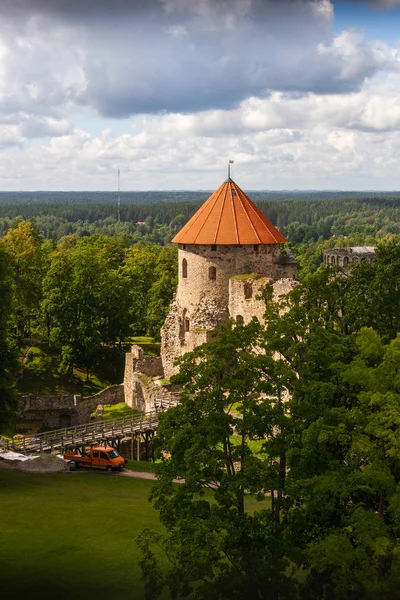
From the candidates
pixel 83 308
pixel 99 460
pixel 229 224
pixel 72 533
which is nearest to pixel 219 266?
pixel 229 224

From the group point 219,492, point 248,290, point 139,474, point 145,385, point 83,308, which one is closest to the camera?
point 219,492

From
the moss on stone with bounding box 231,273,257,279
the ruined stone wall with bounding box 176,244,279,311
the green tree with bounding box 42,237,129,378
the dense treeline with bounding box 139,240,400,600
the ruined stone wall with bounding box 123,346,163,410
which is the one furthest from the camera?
the green tree with bounding box 42,237,129,378

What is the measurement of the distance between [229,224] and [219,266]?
256 centimetres

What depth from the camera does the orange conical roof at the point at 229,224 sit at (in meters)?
41.1

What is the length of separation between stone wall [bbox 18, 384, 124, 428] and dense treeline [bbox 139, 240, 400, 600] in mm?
23942

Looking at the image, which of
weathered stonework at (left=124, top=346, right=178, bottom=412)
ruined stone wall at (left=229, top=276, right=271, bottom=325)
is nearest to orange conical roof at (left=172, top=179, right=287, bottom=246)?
ruined stone wall at (left=229, top=276, right=271, bottom=325)

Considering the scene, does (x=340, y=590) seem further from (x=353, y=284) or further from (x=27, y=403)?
(x=27, y=403)

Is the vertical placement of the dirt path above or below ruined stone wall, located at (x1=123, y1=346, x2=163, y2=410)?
→ below

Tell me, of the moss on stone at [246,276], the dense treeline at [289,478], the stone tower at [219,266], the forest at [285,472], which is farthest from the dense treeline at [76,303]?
the dense treeline at [289,478]

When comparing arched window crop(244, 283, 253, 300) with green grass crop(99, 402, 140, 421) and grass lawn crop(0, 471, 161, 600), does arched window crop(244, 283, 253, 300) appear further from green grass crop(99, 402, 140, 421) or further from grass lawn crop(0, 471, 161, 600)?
grass lawn crop(0, 471, 161, 600)

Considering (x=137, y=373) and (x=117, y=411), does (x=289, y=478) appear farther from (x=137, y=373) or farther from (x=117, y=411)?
(x=137, y=373)

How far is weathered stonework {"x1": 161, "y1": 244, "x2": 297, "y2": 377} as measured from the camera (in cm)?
4028

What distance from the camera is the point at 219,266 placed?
41438 mm

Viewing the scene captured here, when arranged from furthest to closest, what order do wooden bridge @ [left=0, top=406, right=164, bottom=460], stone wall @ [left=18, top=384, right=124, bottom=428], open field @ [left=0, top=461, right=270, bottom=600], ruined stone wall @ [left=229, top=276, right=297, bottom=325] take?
stone wall @ [left=18, top=384, right=124, bottom=428] < ruined stone wall @ [left=229, top=276, right=297, bottom=325] < wooden bridge @ [left=0, top=406, right=164, bottom=460] < open field @ [left=0, top=461, right=270, bottom=600]
